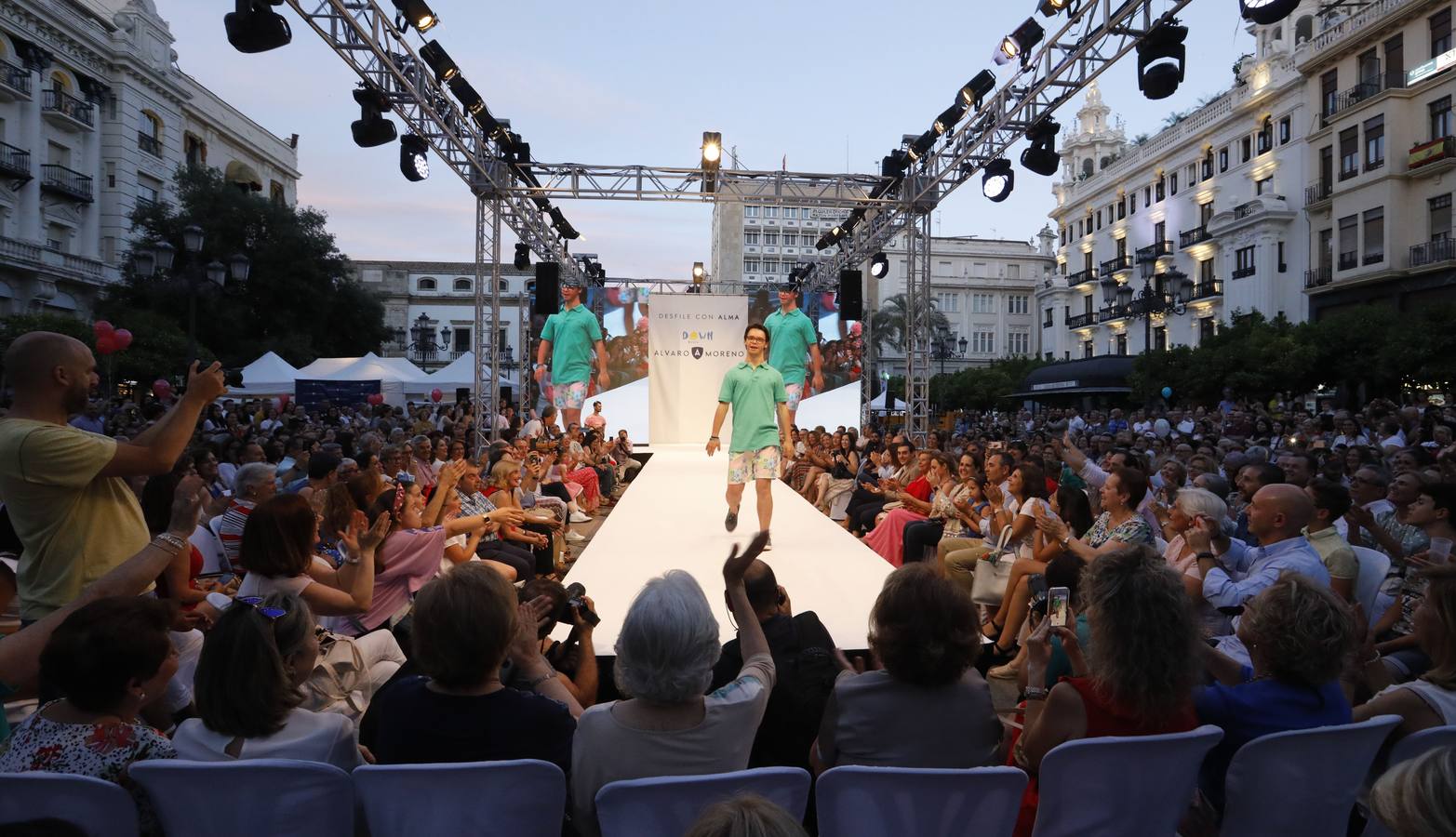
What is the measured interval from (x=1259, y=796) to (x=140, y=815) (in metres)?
2.31

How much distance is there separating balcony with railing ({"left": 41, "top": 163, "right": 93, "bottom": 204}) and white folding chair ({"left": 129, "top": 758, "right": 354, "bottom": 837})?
90.2ft

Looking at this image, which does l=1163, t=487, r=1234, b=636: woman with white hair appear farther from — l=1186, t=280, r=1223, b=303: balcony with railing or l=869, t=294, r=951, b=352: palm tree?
l=869, t=294, r=951, b=352: palm tree

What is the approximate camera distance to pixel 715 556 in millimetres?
5844

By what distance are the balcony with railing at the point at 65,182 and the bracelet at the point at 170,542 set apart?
26775 millimetres

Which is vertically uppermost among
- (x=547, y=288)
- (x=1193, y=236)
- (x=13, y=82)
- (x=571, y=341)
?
(x=13, y=82)

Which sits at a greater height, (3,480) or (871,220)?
(871,220)

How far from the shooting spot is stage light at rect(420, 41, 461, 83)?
851 cm

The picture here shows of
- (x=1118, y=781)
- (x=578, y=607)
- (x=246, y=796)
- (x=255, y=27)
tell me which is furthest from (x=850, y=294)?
→ (x=246, y=796)

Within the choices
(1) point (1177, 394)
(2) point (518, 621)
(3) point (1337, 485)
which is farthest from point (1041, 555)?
(1) point (1177, 394)

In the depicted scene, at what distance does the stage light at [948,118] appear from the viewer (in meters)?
9.85

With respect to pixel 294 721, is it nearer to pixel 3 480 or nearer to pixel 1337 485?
pixel 3 480

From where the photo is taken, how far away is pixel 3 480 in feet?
7.59

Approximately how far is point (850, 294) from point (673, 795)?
1330 centimetres

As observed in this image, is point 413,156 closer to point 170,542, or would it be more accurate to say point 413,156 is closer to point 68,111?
point 170,542
